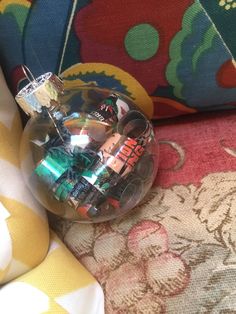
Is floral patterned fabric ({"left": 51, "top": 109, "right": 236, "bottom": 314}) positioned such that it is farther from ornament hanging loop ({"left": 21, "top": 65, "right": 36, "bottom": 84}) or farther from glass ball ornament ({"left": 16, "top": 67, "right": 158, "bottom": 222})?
ornament hanging loop ({"left": 21, "top": 65, "right": 36, "bottom": 84})

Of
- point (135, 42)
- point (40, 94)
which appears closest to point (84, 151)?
point (40, 94)

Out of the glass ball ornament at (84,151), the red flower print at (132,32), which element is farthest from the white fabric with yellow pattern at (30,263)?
the red flower print at (132,32)

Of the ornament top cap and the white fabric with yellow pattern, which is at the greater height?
the ornament top cap

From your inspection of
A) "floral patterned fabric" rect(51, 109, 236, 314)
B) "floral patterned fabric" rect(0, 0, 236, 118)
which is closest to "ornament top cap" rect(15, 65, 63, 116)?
"floral patterned fabric" rect(0, 0, 236, 118)

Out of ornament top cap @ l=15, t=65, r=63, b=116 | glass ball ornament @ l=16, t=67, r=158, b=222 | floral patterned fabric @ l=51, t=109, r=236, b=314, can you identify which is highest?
ornament top cap @ l=15, t=65, r=63, b=116

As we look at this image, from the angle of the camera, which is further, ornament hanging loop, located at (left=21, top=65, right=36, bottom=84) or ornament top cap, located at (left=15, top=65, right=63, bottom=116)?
ornament hanging loop, located at (left=21, top=65, right=36, bottom=84)

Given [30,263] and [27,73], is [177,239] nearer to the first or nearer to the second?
[30,263]

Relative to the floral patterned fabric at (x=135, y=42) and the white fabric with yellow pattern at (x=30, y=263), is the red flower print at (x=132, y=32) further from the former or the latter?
the white fabric with yellow pattern at (x=30, y=263)
